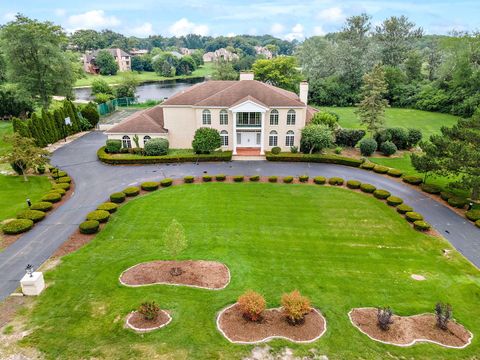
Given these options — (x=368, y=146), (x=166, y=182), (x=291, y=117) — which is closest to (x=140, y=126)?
(x=166, y=182)

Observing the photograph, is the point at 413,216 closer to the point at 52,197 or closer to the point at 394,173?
the point at 394,173

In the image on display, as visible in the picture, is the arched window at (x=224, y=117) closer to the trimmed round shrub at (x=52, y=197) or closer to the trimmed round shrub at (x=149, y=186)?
the trimmed round shrub at (x=149, y=186)

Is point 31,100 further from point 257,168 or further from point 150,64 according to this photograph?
point 150,64

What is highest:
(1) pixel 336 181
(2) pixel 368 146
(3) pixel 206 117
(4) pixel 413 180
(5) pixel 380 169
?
(3) pixel 206 117

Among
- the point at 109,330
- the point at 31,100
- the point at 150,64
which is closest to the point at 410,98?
the point at 31,100

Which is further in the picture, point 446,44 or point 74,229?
point 446,44

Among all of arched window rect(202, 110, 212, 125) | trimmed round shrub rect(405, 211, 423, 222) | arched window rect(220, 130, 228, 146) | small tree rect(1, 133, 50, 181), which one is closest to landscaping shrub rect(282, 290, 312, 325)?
trimmed round shrub rect(405, 211, 423, 222)
